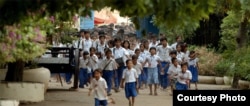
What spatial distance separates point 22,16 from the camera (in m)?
4.97

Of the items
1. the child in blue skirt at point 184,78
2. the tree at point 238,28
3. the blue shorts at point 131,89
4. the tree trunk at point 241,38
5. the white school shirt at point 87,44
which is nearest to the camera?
the blue shorts at point 131,89

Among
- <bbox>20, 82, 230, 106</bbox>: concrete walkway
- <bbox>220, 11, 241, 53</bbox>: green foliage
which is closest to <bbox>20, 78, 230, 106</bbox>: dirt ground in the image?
<bbox>20, 82, 230, 106</bbox>: concrete walkway

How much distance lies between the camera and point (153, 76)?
17750 mm

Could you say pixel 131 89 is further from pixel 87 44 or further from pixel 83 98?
pixel 87 44

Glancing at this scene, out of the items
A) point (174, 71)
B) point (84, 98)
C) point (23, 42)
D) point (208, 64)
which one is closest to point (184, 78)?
point (174, 71)

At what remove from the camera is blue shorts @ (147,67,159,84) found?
17.7 meters

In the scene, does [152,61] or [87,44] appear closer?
[152,61]

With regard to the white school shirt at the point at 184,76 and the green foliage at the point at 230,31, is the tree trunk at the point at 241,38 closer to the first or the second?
the green foliage at the point at 230,31

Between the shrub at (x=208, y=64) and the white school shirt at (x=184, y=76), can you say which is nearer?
the white school shirt at (x=184, y=76)

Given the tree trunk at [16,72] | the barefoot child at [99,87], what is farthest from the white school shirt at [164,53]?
the barefoot child at [99,87]

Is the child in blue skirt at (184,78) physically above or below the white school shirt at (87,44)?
below

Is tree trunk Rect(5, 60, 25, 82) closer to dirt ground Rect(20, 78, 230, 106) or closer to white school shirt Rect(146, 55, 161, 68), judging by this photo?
dirt ground Rect(20, 78, 230, 106)

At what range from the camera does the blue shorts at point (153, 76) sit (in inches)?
697

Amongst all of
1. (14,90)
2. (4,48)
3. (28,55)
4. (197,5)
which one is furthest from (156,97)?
(197,5)
